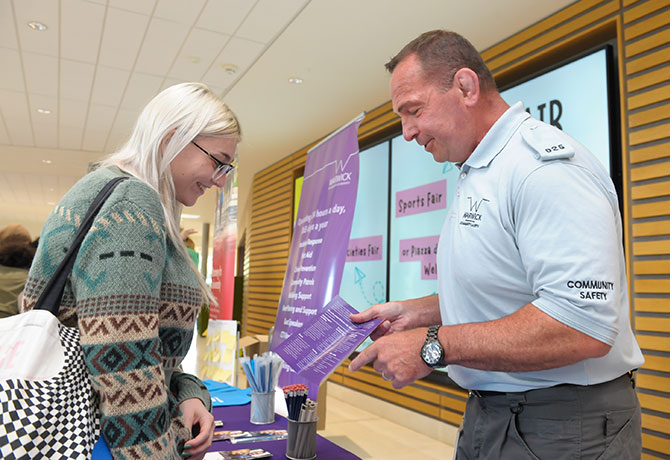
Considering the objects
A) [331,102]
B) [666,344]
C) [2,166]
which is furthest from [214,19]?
[2,166]

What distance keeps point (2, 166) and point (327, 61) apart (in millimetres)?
7669

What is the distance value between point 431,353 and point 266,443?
2.36 ft

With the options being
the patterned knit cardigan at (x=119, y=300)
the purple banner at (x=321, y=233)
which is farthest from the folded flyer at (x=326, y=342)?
the purple banner at (x=321, y=233)

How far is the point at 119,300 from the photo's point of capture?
33.4 inches

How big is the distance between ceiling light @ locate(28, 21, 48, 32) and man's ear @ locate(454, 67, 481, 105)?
163 inches

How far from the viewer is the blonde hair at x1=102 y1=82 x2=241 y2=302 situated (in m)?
1.14

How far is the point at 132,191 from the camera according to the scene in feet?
3.06

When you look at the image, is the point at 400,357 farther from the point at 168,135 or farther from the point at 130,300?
the point at 168,135

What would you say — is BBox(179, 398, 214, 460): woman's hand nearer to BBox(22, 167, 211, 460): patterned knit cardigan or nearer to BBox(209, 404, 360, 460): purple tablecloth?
BBox(22, 167, 211, 460): patterned knit cardigan

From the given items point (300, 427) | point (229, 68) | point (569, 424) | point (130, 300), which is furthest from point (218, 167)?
point (229, 68)

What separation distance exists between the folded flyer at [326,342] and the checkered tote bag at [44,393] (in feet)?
2.11

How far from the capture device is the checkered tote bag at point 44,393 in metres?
0.71

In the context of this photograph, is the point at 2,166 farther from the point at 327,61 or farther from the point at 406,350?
the point at 406,350

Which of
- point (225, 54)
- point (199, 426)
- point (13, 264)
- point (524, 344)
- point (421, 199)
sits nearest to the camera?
point (524, 344)
